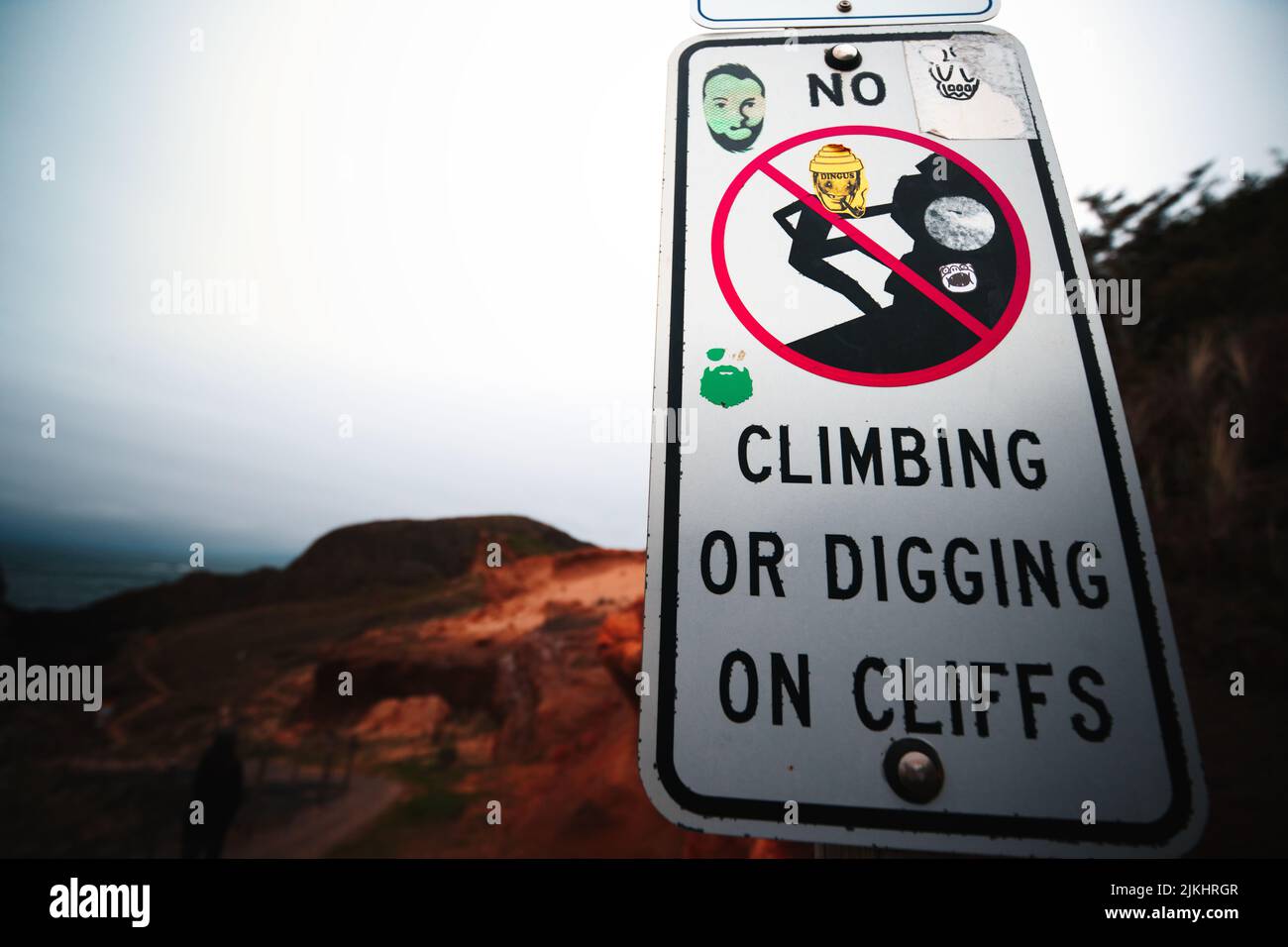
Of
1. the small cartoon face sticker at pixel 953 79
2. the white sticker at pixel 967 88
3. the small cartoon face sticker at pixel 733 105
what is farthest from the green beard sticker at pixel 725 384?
the small cartoon face sticker at pixel 953 79

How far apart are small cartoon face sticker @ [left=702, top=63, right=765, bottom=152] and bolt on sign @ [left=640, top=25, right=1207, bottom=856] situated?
19mm

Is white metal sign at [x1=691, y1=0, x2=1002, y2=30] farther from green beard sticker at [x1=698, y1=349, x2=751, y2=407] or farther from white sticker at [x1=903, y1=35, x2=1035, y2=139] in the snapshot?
green beard sticker at [x1=698, y1=349, x2=751, y2=407]

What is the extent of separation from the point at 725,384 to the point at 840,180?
1.73 feet

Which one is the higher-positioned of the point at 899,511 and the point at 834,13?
the point at 834,13

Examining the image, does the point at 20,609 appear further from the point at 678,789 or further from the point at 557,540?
the point at 678,789

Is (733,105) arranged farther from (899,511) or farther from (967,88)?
(899,511)

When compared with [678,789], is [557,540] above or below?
below

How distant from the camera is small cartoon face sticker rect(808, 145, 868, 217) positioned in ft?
3.23

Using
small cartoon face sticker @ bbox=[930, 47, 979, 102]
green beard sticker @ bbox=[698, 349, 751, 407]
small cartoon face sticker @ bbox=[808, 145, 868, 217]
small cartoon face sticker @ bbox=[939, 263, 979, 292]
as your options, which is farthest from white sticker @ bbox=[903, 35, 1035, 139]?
green beard sticker @ bbox=[698, 349, 751, 407]

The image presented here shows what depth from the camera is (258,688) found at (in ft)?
66.4

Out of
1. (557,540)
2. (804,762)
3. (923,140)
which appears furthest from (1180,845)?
(557,540)

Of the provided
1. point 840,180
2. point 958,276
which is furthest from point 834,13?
point 958,276

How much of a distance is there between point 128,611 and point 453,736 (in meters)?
34.5

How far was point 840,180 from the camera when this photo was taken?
1.01 metres
